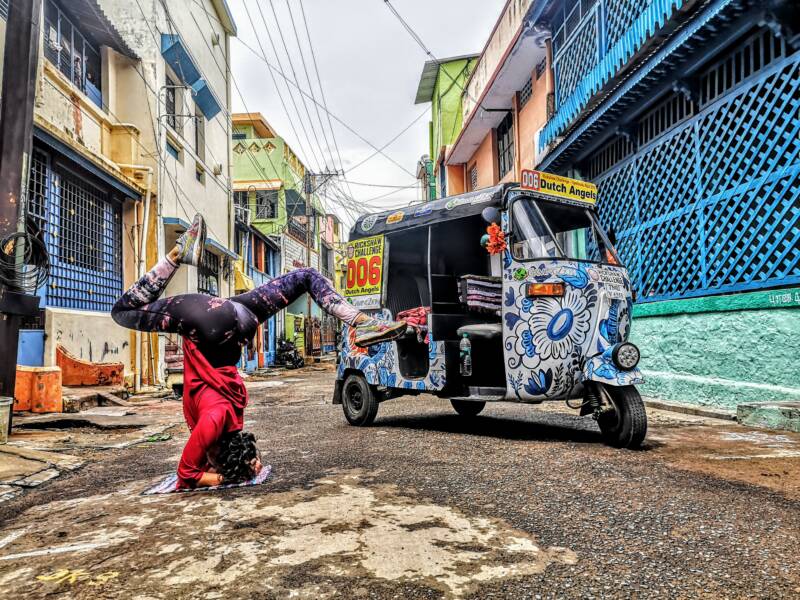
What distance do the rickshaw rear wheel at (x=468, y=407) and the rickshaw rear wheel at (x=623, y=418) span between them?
2.43 m

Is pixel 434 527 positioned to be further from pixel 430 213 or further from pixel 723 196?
pixel 723 196

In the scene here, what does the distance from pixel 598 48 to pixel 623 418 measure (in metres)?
7.18

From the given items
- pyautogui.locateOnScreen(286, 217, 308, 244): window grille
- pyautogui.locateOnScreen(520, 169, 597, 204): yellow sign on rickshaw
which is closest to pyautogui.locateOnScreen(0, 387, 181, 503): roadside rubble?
pyautogui.locateOnScreen(520, 169, 597, 204): yellow sign on rickshaw

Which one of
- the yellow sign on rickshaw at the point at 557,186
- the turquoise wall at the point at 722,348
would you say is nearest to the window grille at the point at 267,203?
the turquoise wall at the point at 722,348

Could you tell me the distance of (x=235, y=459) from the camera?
154 inches

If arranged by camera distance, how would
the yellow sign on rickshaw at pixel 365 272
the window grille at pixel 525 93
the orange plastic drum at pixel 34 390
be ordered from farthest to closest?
the window grille at pixel 525 93, the orange plastic drum at pixel 34 390, the yellow sign on rickshaw at pixel 365 272

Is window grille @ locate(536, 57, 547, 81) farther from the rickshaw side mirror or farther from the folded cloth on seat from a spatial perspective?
the folded cloth on seat

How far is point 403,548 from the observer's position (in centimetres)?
258

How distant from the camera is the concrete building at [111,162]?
9477 millimetres

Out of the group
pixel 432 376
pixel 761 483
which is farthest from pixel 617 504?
pixel 432 376

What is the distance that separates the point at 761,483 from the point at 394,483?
7.55ft

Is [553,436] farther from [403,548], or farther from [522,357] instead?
[403,548]

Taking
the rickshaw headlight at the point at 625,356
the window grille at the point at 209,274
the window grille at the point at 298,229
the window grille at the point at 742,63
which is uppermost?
the window grille at the point at 298,229

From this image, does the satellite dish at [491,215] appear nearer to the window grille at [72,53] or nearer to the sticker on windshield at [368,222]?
the sticker on windshield at [368,222]
